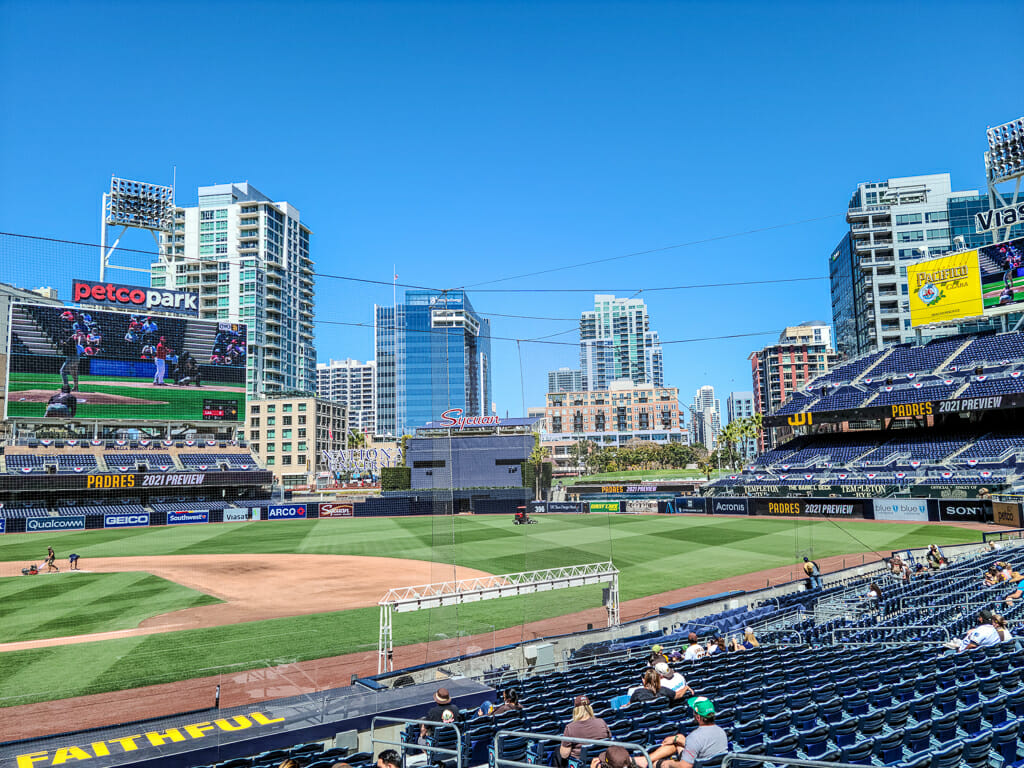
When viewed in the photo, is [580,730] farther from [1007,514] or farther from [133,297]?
[133,297]

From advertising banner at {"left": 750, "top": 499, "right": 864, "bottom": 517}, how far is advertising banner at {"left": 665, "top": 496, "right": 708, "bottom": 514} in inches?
199

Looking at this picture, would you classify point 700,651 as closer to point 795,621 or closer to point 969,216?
point 795,621

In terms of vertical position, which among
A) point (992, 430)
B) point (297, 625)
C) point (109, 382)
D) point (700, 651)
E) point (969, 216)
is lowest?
point (297, 625)

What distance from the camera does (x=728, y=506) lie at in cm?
5681

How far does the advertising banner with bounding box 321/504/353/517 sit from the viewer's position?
2650 inches

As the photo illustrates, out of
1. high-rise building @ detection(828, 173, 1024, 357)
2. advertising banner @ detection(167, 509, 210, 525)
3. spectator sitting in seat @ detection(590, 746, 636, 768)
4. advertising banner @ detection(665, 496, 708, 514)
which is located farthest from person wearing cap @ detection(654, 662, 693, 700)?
high-rise building @ detection(828, 173, 1024, 357)

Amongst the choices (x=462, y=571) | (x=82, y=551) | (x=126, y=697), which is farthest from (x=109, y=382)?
(x=126, y=697)

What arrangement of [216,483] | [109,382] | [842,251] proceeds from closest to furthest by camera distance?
1. [109,382]
2. [216,483]
3. [842,251]

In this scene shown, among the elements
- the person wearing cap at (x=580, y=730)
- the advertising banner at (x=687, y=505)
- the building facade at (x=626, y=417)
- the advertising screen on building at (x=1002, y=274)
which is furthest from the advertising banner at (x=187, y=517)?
the building facade at (x=626, y=417)

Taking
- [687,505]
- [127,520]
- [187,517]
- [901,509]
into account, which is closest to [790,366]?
[687,505]

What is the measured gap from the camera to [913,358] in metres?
61.6

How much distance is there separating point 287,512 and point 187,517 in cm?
891

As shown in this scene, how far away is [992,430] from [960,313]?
1017 cm

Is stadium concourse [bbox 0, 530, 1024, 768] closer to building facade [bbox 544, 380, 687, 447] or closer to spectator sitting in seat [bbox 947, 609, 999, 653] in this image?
spectator sitting in seat [bbox 947, 609, 999, 653]
